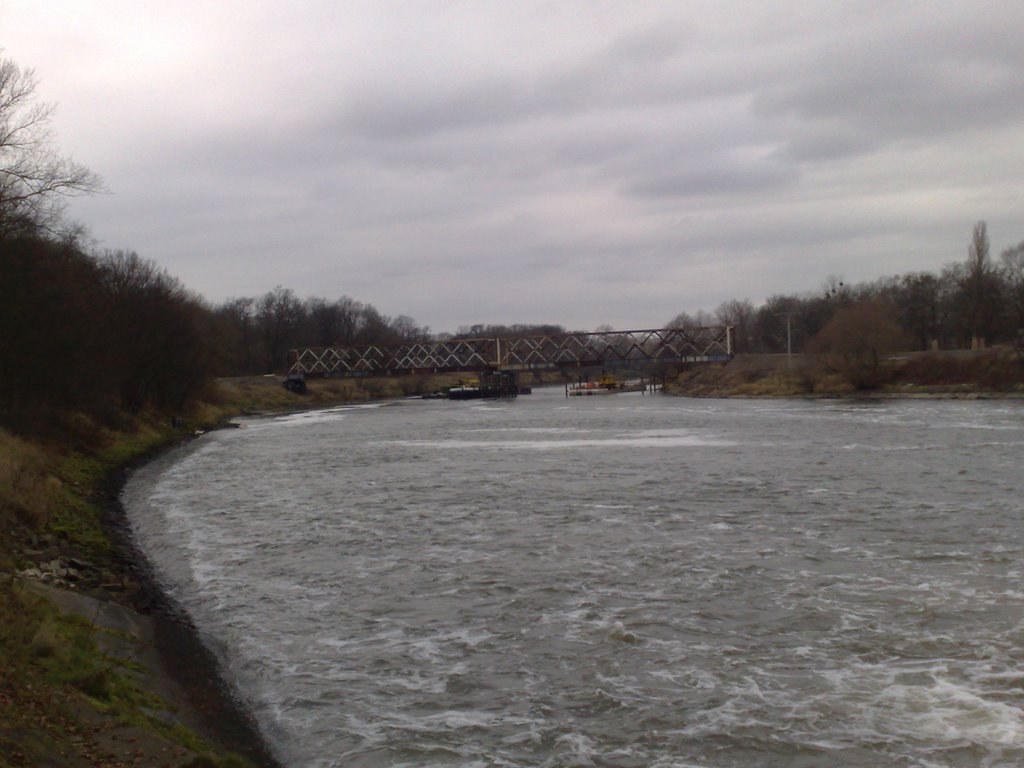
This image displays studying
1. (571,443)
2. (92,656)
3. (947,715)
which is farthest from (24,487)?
(571,443)

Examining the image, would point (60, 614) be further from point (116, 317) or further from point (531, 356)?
point (531, 356)

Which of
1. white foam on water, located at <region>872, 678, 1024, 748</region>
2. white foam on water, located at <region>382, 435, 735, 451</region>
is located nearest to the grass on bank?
white foam on water, located at <region>872, 678, 1024, 748</region>

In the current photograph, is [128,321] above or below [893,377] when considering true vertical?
above

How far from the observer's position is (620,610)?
17172 millimetres

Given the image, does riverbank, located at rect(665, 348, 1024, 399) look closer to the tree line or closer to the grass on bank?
the tree line

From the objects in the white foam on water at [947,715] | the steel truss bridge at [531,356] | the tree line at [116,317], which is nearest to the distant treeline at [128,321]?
the tree line at [116,317]

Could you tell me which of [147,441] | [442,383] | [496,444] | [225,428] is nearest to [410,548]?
[496,444]

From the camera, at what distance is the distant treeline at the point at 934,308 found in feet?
336

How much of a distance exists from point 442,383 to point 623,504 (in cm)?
15537

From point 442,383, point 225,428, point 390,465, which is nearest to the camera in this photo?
point 390,465

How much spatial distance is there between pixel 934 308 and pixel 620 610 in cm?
13146

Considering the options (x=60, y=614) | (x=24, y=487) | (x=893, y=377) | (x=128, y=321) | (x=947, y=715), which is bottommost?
(x=947, y=715)

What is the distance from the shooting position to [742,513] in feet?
88.5

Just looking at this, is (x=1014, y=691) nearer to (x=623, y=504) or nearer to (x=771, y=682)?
(x=771, y=682)
